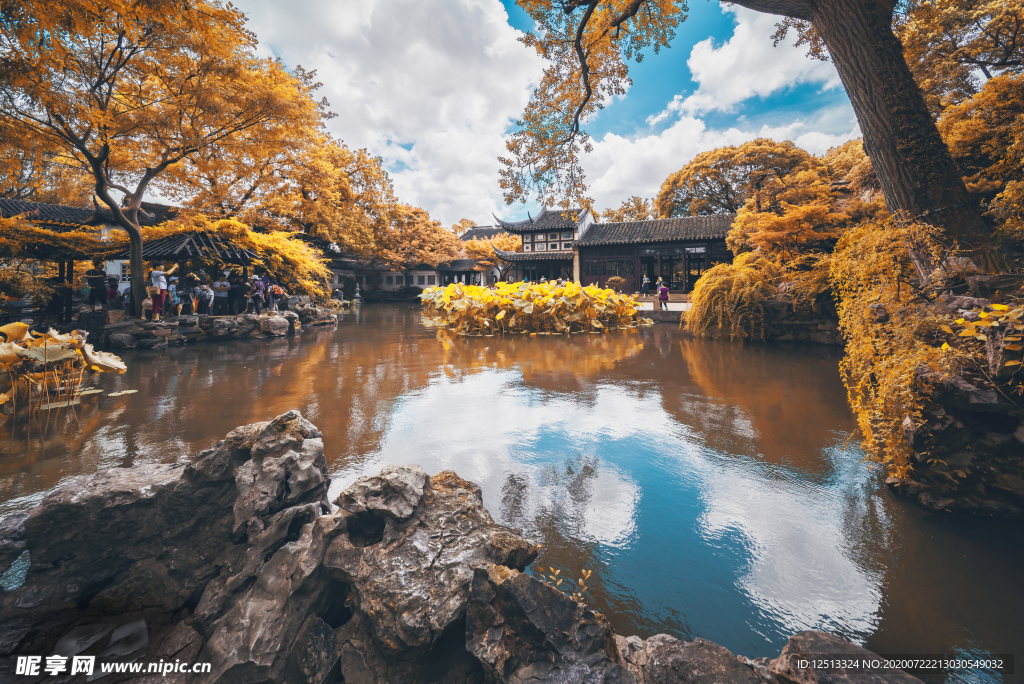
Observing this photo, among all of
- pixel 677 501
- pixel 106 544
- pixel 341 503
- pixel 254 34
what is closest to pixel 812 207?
pixel 677 501

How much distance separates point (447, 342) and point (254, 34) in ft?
27.9

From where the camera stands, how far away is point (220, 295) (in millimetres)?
12305

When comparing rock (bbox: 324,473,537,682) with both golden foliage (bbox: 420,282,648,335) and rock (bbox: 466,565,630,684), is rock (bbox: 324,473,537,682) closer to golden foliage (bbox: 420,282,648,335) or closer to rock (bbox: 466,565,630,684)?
rock (bbox: 466,565,630,684)

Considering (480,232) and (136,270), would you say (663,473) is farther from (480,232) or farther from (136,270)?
(480,232)

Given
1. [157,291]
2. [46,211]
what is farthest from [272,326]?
[46,211]

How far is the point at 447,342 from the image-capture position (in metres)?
9.58

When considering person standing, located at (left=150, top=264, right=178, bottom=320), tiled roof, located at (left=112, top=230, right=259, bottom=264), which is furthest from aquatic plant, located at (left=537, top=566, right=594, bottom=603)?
tiled roof, located at (left=112, top=230, right=259, bottom=264)

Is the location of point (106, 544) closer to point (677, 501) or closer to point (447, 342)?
point (677, 501)

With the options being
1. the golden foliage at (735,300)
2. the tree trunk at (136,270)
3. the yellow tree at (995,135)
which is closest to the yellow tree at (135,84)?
the tree trunk at (136,270)

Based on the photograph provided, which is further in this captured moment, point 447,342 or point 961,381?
point 447,342

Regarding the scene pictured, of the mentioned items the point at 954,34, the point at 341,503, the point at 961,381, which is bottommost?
the point at 341,503

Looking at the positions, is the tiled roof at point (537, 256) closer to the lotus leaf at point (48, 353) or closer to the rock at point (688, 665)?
the lotus leaf at point (48, 353)

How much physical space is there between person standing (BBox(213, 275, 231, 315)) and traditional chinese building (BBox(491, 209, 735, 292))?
1532 cm

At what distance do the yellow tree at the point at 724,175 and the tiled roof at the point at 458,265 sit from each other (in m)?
14.8
